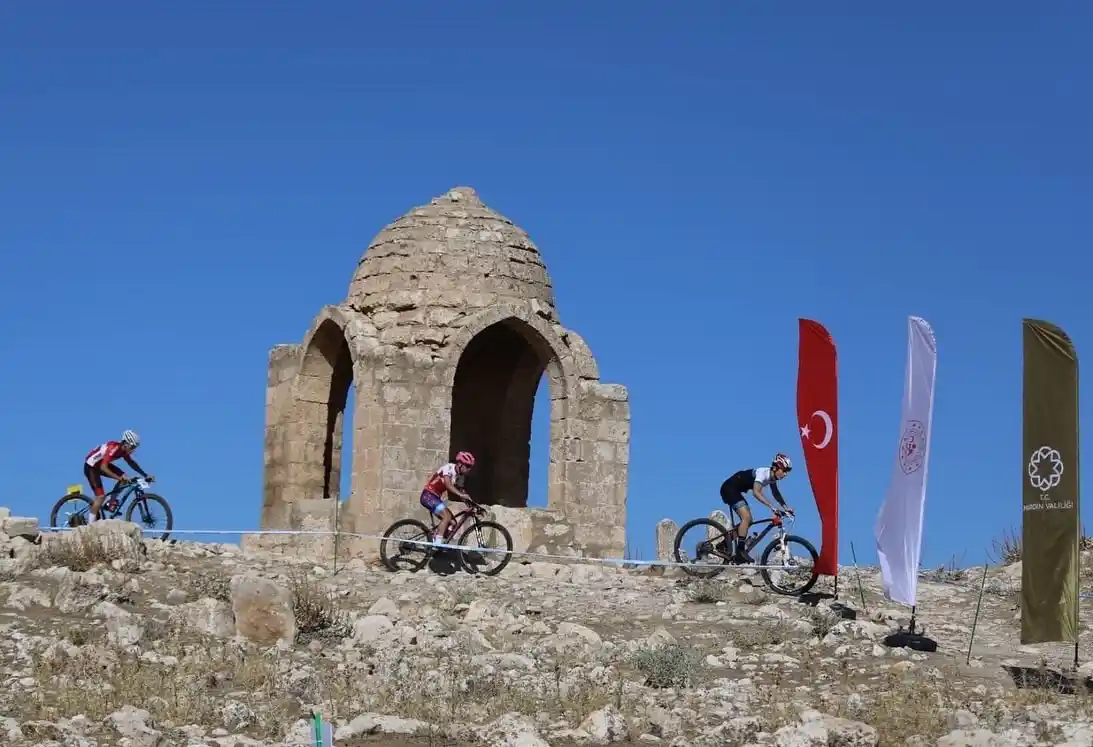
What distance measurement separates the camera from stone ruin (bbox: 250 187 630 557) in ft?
63.7

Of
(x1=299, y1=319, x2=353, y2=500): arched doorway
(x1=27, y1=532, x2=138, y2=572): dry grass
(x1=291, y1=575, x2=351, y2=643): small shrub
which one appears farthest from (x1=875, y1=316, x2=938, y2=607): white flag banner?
(x1=299, y1=319, x2=353, y2=500): arched doorway

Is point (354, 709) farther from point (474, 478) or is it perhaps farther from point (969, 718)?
point (474, 478)

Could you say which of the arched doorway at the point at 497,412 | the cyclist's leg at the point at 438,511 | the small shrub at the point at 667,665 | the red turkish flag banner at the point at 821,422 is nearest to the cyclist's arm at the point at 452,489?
the cyclist's leg at the point at 438,511

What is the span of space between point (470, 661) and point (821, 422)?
4493 mm

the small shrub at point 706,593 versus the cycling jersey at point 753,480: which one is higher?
the cycling jersey at point 753,480

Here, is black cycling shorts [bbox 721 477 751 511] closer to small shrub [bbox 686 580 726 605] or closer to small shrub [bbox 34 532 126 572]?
small shrub [bbox 686 580 726 605]

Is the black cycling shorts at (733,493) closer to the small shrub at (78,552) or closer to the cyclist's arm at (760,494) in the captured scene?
the cyclist's arm at (760,494)

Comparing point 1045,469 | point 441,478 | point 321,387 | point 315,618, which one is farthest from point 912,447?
point 321,387

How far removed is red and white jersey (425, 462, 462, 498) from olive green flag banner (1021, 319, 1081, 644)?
7079 millimetres

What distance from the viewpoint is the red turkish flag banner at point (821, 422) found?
50.1 feet

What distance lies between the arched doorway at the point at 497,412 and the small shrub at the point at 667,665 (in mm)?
10031

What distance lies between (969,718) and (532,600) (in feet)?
Result: 19.7

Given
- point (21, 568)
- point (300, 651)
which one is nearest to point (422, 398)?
point (21, 568)

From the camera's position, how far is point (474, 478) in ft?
75.4
